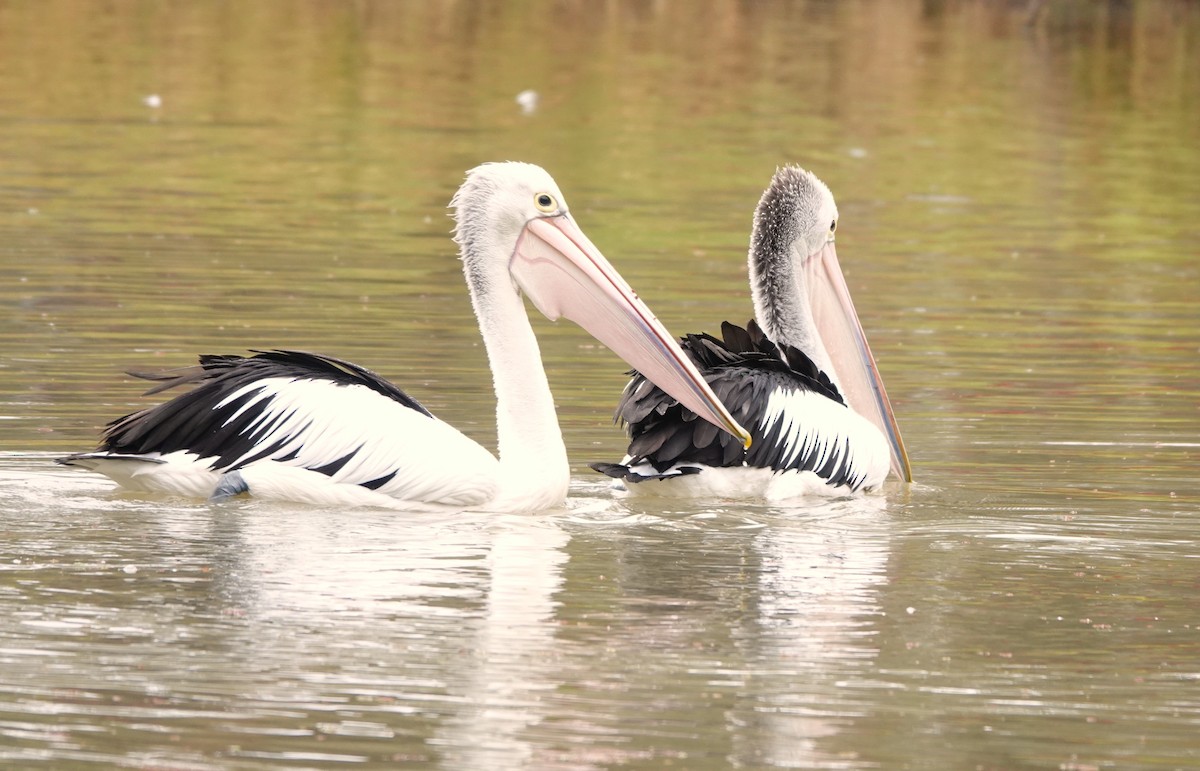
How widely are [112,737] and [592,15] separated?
36.8 meters

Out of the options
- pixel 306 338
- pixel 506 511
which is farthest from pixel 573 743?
pixel 306 338

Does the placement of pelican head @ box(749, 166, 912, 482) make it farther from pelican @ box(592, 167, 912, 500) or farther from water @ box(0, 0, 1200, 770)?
water @ box(0, 0, 1200, 770)

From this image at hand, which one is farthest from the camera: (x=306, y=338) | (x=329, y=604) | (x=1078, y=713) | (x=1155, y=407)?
(x=306, y=338)

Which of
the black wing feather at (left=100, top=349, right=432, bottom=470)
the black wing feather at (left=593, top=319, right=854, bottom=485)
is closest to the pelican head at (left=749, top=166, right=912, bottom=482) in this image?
the black wing feather at (left=593, top=319, right=854, bottom=485)

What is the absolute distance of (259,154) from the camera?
18.8 metres

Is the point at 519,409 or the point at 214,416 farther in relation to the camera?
the point at 519,409

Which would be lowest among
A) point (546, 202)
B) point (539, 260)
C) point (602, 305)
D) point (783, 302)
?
point (783, 302)

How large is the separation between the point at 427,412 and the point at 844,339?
206cm

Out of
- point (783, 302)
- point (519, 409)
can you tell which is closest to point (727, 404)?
point (519, 409)

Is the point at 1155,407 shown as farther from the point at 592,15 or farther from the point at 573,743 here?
the point at 592,15

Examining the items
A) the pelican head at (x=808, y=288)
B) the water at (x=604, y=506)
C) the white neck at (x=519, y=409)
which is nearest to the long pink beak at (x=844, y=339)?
the pelican head at (x=808, y=288)

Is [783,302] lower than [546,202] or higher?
lower

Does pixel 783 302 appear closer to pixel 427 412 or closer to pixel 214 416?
pixel 427 412

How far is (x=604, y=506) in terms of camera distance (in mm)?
7059
